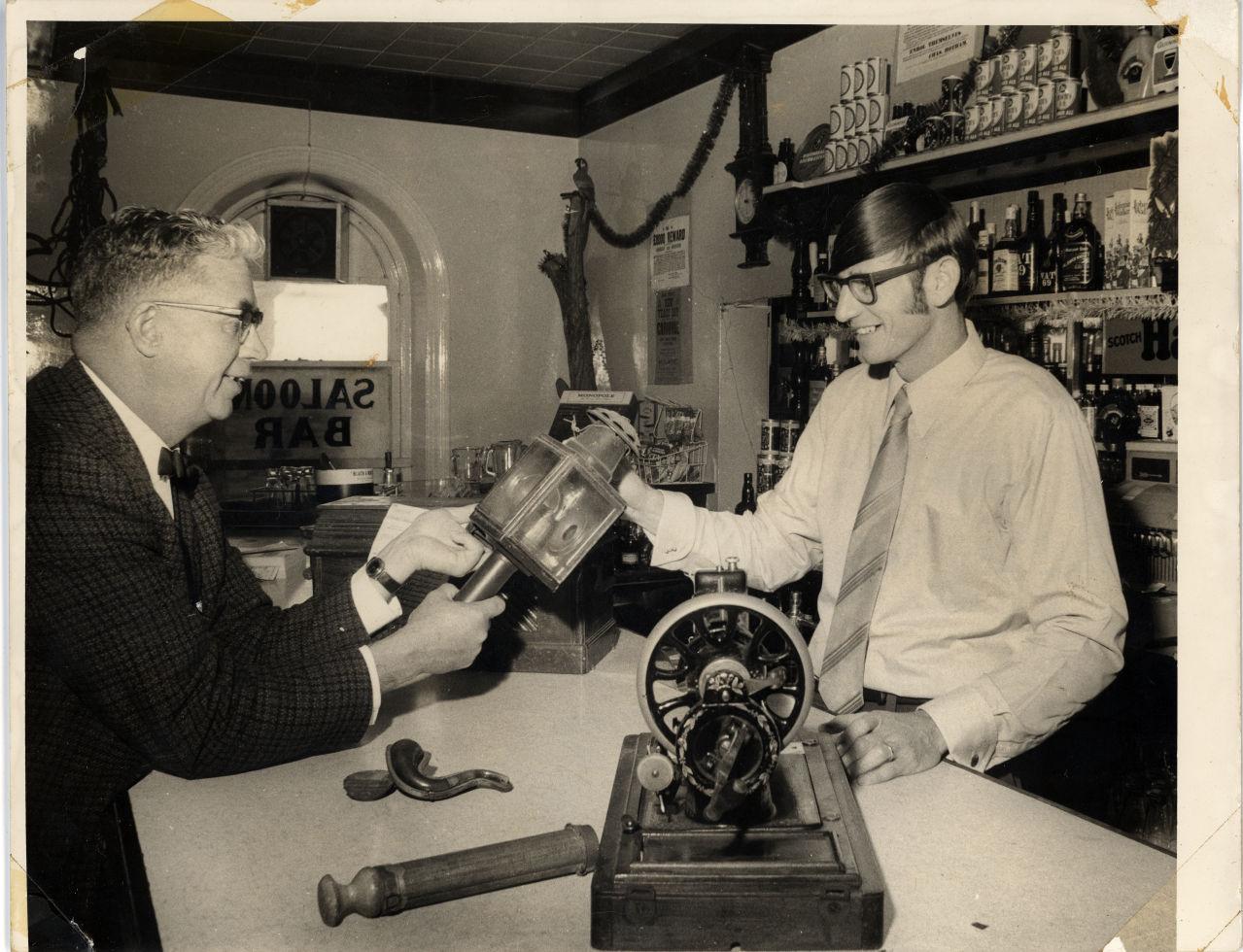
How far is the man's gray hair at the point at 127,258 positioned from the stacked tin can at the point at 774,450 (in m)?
2.85

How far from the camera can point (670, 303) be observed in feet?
16.0

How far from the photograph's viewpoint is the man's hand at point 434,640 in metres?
1.54

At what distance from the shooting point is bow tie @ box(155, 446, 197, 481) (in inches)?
63.7

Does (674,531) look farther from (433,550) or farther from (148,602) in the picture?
(148,602)

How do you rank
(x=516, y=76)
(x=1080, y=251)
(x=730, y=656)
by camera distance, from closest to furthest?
(x=730, y=656) < (x=1080, y=251) < (x=516, y=76)

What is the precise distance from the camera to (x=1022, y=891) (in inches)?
44.2

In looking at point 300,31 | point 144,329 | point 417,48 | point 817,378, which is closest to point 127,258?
point 144,329

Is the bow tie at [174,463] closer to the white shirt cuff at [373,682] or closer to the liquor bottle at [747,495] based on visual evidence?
the white shirt cuff at [373,682]

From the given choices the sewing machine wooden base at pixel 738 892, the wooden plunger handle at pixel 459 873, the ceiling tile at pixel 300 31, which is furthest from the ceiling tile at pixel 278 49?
the sewing machine wooden base at pixel 738 892

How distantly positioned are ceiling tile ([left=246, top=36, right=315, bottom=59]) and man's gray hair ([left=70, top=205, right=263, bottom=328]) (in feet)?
7.47

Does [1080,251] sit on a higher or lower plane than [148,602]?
higher

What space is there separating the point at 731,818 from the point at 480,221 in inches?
173

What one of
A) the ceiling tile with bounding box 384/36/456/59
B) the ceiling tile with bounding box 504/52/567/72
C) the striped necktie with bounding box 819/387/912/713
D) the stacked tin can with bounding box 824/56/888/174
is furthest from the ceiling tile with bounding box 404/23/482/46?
the striped necktie with bounding box 819/387/912/713

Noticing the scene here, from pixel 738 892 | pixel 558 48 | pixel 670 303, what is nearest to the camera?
pixel 738 892
